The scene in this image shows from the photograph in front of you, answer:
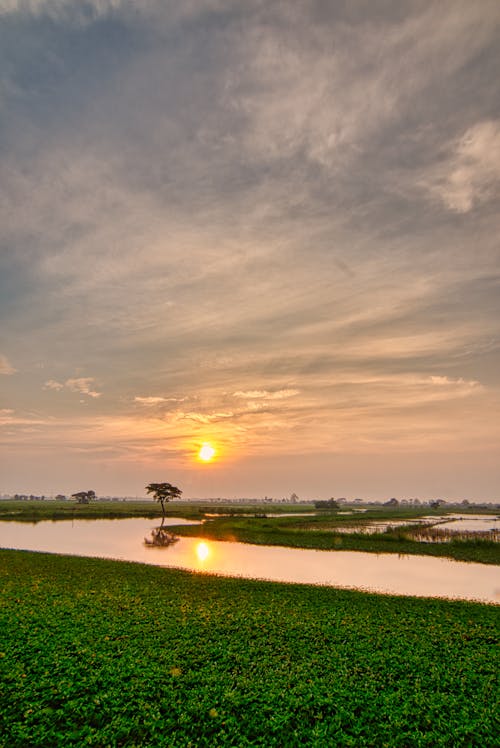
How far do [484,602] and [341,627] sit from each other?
37.0 feet

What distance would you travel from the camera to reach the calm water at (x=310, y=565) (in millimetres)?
27375

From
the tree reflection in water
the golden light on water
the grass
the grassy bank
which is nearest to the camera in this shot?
the grass

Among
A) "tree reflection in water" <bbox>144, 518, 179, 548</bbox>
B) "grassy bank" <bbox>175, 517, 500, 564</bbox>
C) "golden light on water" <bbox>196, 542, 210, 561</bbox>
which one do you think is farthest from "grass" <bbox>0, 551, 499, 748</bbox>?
"tree reflection in water" <bbox>144, 518, 179, 548</bbox>

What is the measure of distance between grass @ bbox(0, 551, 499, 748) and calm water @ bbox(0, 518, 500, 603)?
6.68 metres

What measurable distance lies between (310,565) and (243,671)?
2386 centimetres

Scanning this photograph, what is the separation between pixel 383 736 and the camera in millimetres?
9766

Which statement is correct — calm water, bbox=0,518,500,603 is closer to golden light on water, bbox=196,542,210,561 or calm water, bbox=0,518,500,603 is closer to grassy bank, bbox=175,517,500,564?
golden light on water, bbox=196,542,210,561

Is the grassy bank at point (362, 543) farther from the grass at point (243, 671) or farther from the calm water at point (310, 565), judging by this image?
the grass at point (243, 671)

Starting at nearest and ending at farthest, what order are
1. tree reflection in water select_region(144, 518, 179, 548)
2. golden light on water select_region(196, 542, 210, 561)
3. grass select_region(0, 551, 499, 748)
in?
grass select_region(0, 551, 499, 748), golden light on water select_region(196, 542, 210, 561), tree reflection in water select_region(144, 518, 179, 548)

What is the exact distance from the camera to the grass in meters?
9.88

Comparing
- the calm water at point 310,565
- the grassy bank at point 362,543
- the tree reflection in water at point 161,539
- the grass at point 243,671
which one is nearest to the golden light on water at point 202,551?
the calm water at point 310,565

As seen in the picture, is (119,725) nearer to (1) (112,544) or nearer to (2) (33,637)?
(2) (33,637)

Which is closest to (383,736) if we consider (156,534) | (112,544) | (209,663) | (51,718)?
(209,663)

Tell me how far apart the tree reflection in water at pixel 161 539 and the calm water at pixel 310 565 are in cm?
136
